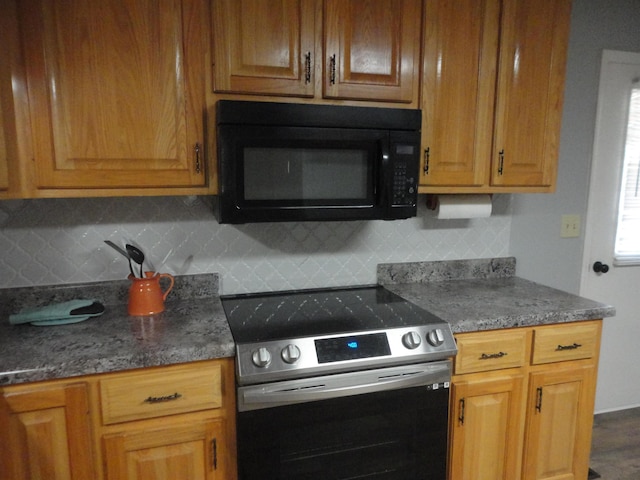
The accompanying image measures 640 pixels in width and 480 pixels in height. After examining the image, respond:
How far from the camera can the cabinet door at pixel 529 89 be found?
1796 mm

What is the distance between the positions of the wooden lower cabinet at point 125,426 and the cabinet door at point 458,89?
1139 mm

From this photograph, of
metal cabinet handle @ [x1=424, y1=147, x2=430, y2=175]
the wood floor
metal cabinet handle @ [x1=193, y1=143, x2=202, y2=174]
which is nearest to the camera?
metal cabinet handle @ [x1=193, y1=143, x2=202, y2=174]

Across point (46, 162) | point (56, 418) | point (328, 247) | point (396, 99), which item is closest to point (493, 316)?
point (328, 247)

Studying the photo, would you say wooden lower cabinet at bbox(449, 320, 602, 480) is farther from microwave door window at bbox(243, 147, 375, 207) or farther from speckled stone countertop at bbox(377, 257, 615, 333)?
microwave door window at bbox(243, 147, 375, 207)

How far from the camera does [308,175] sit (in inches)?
62.4

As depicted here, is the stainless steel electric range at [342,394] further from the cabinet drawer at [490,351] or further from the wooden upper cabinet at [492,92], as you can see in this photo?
the wooden upper cabinet at [492,92]

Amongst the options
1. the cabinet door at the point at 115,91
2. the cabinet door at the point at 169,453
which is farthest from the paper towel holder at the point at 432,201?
the cabinet door at the point at 169,453

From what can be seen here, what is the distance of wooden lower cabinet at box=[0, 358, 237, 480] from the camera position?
1251 mm

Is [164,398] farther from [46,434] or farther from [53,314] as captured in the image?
[53,314]

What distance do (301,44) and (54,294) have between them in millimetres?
1311

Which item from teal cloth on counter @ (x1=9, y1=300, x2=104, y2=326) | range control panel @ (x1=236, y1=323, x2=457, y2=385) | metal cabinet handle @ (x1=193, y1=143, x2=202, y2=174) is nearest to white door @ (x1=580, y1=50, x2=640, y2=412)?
range control panel @ (x1=236, y1=323, x2=457, y2=385)

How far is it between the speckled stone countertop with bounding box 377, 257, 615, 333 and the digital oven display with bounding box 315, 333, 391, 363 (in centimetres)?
29

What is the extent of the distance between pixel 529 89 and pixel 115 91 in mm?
1579

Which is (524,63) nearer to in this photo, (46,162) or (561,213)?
(561,213)
